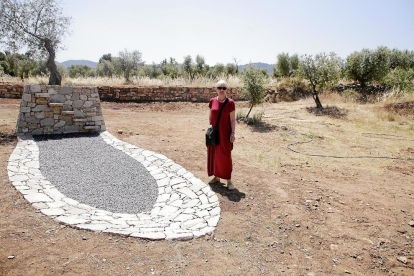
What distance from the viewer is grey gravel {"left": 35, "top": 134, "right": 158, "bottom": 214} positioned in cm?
435

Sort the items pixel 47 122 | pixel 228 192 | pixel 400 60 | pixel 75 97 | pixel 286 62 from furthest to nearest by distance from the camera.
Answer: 1. pixel 400 60
2. pixel 286 62
3. pixel 75 97
4. pixel 47 122
5. pixel 228 192

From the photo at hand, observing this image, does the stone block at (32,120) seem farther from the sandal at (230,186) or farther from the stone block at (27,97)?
the sandal at (230,186)

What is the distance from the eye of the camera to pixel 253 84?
35.1ft

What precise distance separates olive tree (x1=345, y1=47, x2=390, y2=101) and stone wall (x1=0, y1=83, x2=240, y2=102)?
8.42 metres

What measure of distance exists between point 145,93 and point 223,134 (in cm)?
1143

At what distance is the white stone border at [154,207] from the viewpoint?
350 cm

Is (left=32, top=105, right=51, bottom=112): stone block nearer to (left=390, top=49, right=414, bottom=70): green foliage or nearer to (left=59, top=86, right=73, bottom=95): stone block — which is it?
(left=59, top=86, right=73, bottom=95): stone block

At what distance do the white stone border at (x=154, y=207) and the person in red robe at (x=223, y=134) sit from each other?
45cm

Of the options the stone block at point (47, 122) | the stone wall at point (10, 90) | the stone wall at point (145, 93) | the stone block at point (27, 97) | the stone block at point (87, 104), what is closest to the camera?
the stone block at point (27, 97)

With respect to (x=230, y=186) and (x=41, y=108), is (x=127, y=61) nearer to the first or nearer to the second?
(x=41, y=108)

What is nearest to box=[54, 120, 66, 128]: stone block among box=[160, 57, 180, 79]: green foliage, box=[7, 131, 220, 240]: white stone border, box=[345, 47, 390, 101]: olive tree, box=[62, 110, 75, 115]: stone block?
box=[62, 110, 75, 115]: stone block

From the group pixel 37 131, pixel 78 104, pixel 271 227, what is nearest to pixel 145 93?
pixel 78 104

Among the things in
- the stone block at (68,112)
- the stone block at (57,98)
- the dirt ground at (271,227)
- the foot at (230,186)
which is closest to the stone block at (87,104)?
the stone block at (68,112)

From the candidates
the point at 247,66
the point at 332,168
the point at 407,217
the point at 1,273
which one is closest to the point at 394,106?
the point at 247,66
